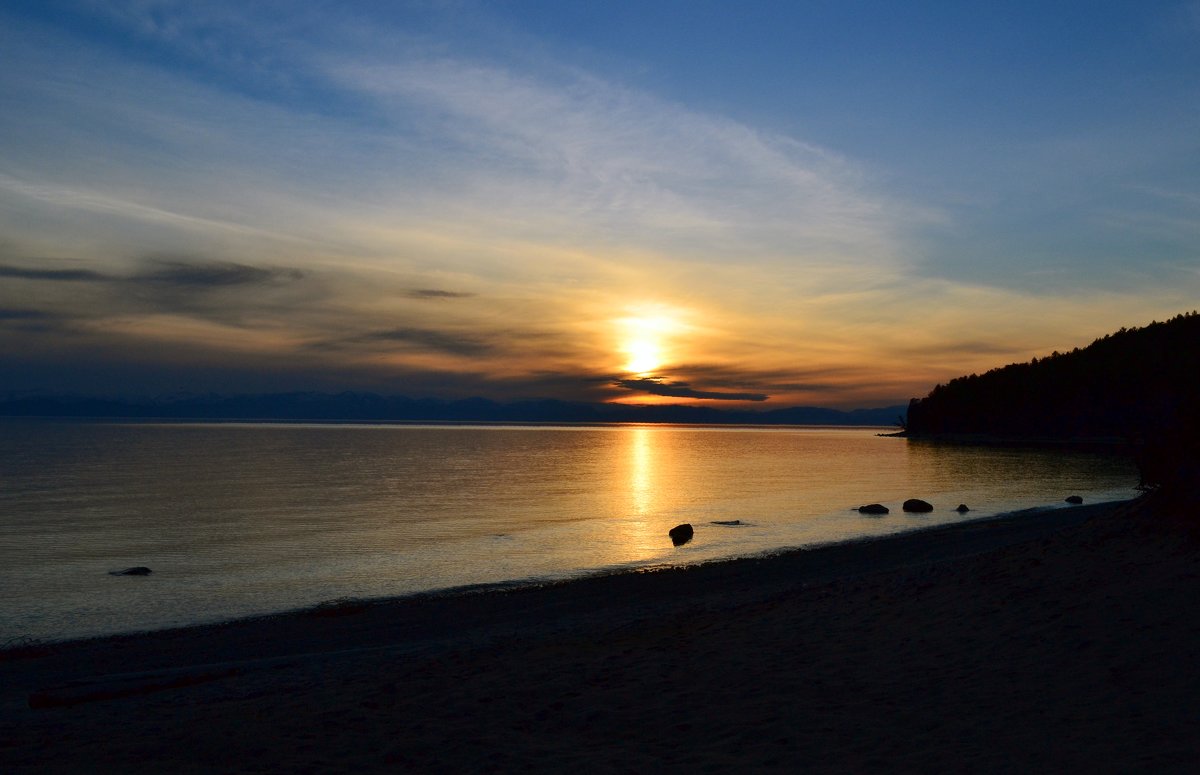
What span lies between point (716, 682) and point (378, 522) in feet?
117

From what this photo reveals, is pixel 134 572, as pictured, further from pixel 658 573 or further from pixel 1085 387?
pixel 1085 387

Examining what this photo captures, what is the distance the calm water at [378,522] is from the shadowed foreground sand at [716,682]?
6.52 m

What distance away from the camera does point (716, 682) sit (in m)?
12.5

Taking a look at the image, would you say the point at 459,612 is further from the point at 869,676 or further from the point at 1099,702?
the point at 1099,702

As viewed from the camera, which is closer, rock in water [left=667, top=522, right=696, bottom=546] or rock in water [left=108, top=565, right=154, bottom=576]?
rock in water [left=108, top=565, right=154, bottom=576]

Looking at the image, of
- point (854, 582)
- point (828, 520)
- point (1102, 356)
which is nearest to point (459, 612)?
point (854, 582)

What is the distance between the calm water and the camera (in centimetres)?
2681

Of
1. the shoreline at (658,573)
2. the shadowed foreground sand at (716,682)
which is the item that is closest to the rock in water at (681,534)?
the shoreline at (658,573)

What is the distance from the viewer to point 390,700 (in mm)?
12531

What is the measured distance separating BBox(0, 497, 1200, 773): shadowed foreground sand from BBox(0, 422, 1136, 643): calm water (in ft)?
21.4

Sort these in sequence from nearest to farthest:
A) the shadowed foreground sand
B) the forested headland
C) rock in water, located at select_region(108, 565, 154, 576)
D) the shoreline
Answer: the shadowed foreground sand → the shoreline → rock in water, located at select_region(108, 565, 154, 576) → the forested headland

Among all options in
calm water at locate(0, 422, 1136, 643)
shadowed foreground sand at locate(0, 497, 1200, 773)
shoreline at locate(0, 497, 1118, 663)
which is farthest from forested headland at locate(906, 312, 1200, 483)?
shadowed foreground sand at locate(0, 497, 1200, 773)

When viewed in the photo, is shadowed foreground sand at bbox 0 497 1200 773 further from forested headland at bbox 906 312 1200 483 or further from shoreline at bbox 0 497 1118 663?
forested headland at bbox 906 312 1200 483

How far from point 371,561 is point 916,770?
90.8ft
